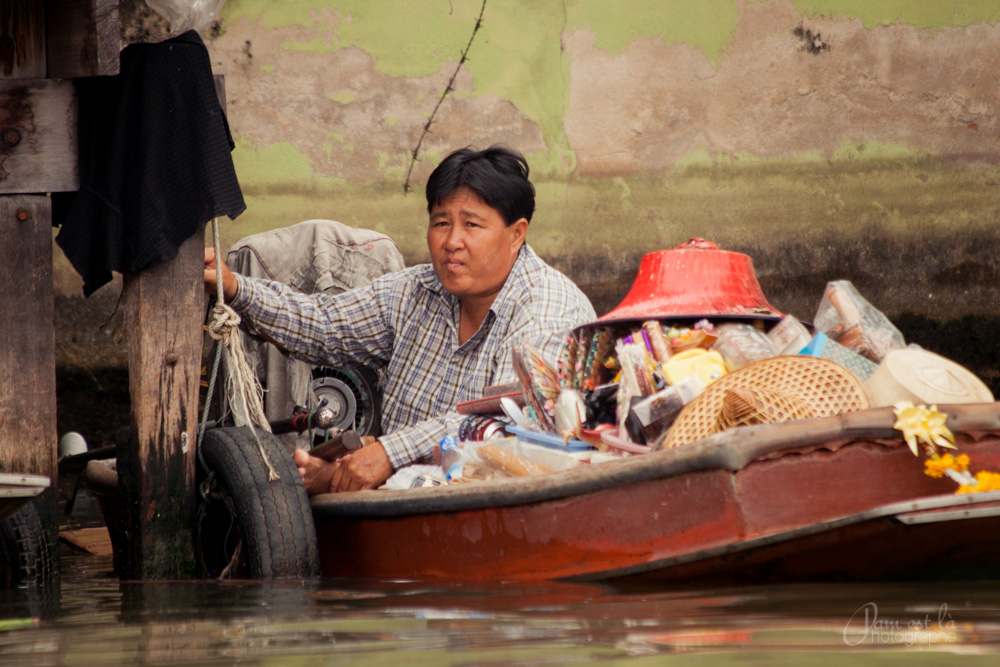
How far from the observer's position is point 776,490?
2.95 meters

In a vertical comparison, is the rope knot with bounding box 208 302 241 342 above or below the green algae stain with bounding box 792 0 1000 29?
below

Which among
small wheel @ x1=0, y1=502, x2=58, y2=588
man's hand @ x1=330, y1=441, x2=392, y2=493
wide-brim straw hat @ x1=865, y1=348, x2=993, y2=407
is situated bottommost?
small wheel @ x1=0, y1=502, x2=58, y2=588

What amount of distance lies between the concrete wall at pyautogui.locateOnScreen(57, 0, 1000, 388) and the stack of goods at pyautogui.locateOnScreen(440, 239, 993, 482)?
4128 millimetres

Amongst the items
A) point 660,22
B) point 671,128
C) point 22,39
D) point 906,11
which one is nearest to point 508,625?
point 22,39

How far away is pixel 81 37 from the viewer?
365 cm

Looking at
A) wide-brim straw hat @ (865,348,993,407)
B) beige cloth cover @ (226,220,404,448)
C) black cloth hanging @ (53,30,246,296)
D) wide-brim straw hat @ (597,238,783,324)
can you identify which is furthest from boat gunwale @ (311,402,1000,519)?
beige cloth cover @ (226,220,404,448)

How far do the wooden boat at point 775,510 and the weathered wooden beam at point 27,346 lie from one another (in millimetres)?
1459

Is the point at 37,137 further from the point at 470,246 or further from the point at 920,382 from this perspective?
the point at 920,382

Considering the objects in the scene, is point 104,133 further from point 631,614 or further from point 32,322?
point 631,614

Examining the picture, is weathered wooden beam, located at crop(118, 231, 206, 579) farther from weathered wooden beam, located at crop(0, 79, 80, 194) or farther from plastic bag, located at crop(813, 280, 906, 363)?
plastic bag, located at crop(813, 280, 906, 363)

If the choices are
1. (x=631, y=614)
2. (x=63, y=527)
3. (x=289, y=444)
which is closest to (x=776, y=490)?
(x=631, y=614)

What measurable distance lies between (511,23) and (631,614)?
19.7 feet

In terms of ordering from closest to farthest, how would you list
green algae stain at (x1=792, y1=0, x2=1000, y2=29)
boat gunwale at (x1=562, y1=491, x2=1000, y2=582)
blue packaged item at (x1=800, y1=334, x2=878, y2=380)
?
1. boat gunwale at (x1=562, y1=491, x2=1000, y2=582)
2. blue packaged item at (x1=800, y1=334, x2=878, y2=380)
3. green algae stain at (x1=792, y1=0, x2=1000, y2=29)

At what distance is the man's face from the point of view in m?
4.38
